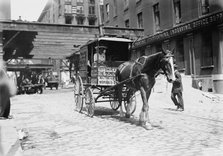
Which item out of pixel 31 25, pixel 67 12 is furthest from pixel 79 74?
pixel 67 12

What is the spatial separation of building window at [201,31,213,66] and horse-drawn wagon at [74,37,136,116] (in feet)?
35.5

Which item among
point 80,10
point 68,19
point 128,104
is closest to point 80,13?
point 80,10

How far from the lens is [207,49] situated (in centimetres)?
1959

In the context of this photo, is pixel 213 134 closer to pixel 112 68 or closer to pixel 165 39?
pixel 112 68

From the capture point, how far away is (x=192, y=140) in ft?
17.7

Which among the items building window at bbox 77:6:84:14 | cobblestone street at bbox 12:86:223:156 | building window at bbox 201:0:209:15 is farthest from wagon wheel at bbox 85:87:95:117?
building window at bbox 77:6:84:14

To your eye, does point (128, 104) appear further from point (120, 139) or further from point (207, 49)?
point (207, 49)

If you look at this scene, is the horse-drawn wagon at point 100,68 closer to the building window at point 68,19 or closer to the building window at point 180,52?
the building window at point 180,52

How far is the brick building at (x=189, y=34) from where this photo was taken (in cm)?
1827

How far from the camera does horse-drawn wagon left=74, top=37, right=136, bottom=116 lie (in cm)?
927

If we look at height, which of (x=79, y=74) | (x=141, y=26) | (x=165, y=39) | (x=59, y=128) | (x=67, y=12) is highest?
(x=67, y=12)

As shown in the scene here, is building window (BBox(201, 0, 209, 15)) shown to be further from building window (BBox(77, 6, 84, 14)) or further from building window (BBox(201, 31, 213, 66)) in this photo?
building window (BBox(77, 6, 84, 14))

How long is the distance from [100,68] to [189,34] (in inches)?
531

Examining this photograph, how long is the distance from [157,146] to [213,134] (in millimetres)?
1779
